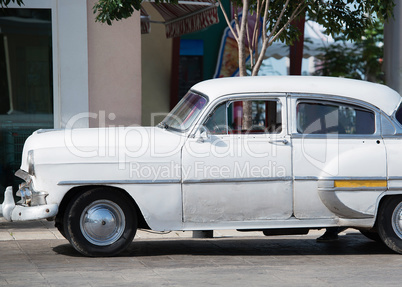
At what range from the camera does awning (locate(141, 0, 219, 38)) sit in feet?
43.8

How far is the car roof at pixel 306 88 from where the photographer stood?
7.75 m

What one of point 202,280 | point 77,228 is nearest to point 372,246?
point 202,280

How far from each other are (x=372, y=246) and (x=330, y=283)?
2431 millimetres

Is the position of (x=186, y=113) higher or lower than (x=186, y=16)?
lower

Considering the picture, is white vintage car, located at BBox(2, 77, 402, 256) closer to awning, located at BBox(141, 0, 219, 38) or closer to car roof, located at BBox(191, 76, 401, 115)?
car roof, located at BBox(191, 76, 401, 115)

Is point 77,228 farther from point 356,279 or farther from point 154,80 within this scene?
point 154,80

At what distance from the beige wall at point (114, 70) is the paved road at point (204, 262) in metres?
2.69

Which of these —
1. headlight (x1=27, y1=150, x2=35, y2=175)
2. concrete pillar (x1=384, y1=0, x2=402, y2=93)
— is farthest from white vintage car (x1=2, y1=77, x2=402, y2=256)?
concrete pillar (x1=384, y1=0, x2=402, y2=93)

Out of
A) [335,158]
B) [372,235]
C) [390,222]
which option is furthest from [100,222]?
[372,235]

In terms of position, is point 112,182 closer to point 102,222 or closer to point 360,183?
point 102,222

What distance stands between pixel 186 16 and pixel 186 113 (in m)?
6.78

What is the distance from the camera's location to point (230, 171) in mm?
7480

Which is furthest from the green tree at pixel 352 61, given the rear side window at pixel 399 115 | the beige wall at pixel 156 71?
the rear side window at pixel 399 115

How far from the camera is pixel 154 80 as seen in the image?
55.2 ft
